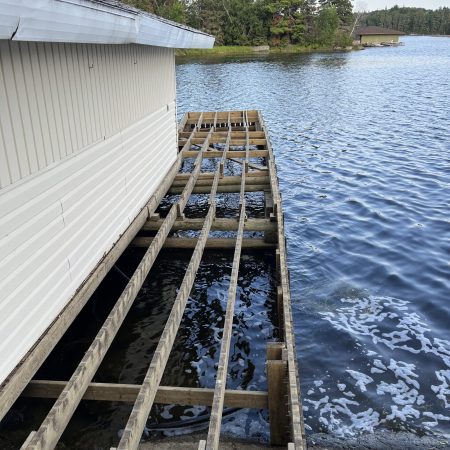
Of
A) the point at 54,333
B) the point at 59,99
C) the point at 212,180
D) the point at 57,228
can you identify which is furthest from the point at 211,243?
the point at 59,99

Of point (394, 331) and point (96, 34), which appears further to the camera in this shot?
point (394, 331)

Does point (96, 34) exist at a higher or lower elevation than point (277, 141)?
higher

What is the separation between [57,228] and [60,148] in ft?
3.56

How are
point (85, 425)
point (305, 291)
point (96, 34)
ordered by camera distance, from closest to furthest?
point (96, 34), point (85, 425), point (305, 291)

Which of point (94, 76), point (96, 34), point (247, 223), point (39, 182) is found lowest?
point (247, 223)

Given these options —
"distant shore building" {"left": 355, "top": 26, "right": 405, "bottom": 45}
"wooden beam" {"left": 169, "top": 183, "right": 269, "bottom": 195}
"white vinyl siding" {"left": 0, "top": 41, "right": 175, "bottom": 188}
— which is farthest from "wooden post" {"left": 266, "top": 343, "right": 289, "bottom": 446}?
"distant shore building" {"left": 355, "top": 26, "right": 405, "bottom": 45}

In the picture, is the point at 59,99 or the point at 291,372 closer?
the point at 291,372

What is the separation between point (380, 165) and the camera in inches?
758

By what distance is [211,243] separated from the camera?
10.2 metres

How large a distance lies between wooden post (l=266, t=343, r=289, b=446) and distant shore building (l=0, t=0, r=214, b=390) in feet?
9.45

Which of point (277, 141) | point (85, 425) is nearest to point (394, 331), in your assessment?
point (85, 425)

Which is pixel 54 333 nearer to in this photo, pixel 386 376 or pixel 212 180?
pixel 386 376

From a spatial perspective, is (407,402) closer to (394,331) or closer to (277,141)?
(394,331)

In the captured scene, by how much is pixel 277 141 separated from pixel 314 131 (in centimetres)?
325
